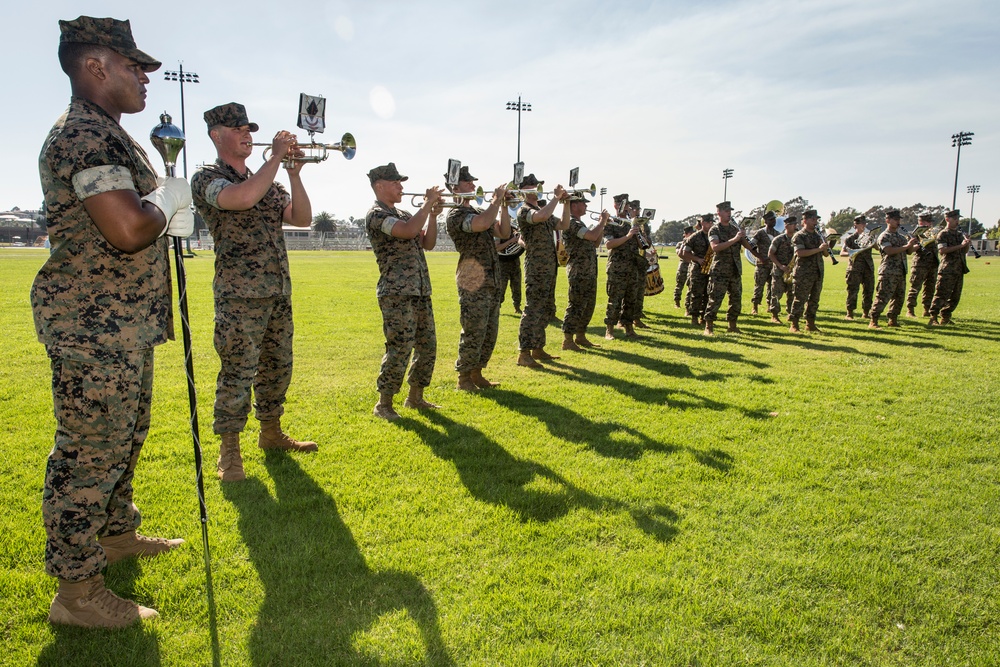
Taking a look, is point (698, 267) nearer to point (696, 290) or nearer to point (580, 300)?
point (696, 290)

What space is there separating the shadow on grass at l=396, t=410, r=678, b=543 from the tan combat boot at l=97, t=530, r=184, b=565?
6.46 feet

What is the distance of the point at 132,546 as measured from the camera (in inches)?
132

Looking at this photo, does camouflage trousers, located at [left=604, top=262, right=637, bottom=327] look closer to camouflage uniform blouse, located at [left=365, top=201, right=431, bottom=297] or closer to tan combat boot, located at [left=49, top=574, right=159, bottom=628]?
camouflage uniform blouse, located at [left=365, top=201, right=431, bottom=297]

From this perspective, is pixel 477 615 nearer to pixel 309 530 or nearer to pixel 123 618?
pixel 309 530

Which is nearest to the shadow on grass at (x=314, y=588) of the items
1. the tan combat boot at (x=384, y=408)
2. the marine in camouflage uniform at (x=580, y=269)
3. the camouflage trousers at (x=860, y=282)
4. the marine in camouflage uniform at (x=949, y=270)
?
the tan combat boot at (x=384, y=408)

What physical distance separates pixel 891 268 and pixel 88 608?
47.7ft

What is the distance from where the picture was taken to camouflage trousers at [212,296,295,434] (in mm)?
4348

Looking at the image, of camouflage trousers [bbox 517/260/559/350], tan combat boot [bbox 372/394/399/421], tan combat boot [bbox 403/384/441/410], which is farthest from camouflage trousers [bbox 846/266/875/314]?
tan combat boot [bbox 372/394/399/421]

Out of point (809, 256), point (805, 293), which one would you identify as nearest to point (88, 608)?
point (805, 293)

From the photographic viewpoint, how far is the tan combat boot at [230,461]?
4398 millimetres

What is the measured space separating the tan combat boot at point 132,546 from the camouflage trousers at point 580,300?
24.1 feet

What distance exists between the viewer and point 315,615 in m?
2.86

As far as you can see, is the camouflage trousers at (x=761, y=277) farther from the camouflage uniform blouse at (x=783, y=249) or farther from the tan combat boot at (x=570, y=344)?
the tan combat boot at (x=570, y=344)

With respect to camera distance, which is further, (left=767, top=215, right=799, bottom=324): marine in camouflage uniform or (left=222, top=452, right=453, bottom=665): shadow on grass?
(left=767, top=215, right=799, bottom=324): marine in camouflage uniform
